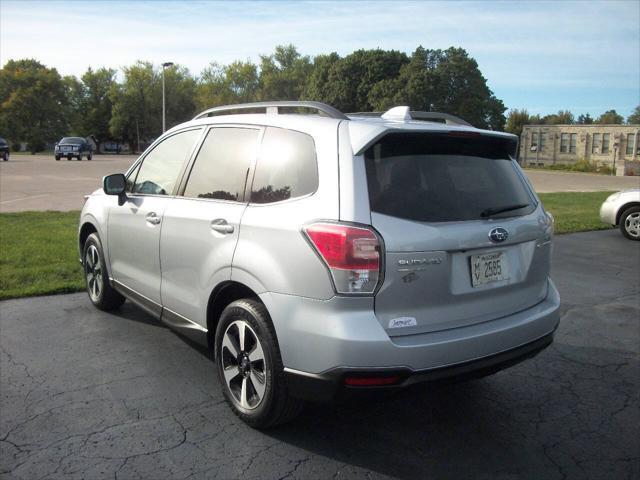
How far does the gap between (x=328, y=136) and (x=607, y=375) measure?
9.45ft

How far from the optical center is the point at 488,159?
354 cm

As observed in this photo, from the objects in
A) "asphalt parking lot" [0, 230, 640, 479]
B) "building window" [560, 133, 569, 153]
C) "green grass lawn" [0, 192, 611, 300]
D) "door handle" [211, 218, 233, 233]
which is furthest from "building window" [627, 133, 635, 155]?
"door handle" [211, 218, 233, 233]

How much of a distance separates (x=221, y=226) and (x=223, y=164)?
49 cm

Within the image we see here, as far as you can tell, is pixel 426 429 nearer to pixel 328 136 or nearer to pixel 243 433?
pixel 243 433

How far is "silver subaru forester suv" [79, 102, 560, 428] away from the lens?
9.29 feet

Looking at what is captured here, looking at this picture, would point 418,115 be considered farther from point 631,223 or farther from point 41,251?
point 631,223

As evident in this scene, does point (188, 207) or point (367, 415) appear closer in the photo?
point (367, 415)

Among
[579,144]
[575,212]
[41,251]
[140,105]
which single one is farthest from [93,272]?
[579,144]

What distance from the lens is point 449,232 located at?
9.86ft

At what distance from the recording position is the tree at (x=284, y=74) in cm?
10800

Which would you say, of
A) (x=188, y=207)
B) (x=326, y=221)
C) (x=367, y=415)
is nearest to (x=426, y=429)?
(x=367, y=415)

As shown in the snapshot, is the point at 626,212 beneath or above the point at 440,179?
beneath

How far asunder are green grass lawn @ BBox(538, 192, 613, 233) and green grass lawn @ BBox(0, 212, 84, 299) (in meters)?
9.70

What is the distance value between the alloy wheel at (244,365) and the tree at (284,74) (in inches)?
4063
